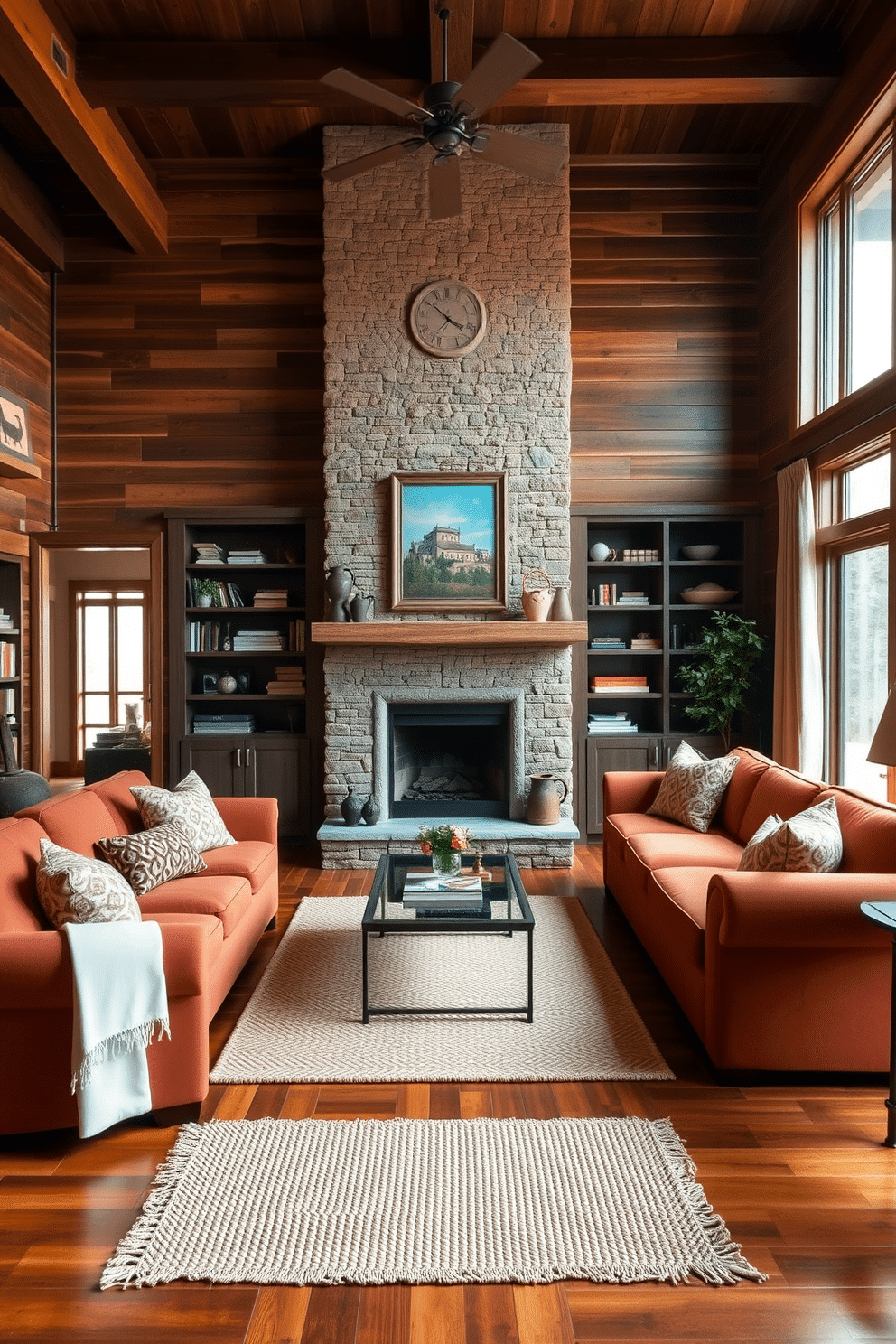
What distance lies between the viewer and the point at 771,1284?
1996 millimetres

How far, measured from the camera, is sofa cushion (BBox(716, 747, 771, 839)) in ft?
14.5

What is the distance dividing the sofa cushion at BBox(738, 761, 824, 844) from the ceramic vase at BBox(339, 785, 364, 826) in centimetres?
247

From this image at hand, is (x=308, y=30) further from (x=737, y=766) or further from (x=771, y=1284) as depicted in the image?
(x=771, y=1284)

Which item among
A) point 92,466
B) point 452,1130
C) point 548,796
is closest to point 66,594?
point 92,466

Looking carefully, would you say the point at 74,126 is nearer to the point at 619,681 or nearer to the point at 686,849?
the point at 619,681

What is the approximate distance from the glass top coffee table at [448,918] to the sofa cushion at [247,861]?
1.81ft

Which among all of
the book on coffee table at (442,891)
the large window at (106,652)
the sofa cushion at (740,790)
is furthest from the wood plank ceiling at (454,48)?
the large window at (106,652)

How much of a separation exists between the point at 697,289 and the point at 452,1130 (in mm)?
5801

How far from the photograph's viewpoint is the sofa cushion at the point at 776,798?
149 inches

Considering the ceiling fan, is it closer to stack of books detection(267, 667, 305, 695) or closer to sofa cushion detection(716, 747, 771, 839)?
sofa cushion detection(716, 747, 771, 839)

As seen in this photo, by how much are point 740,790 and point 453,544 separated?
8.16ft

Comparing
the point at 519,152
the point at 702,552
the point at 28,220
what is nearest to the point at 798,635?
the point at 702,552

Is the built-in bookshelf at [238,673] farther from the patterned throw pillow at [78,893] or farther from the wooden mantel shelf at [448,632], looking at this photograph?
the patterned throw pillow at [78,893]

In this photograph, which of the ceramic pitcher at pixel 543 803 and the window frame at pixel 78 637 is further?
the window frame at pixel 78 637
